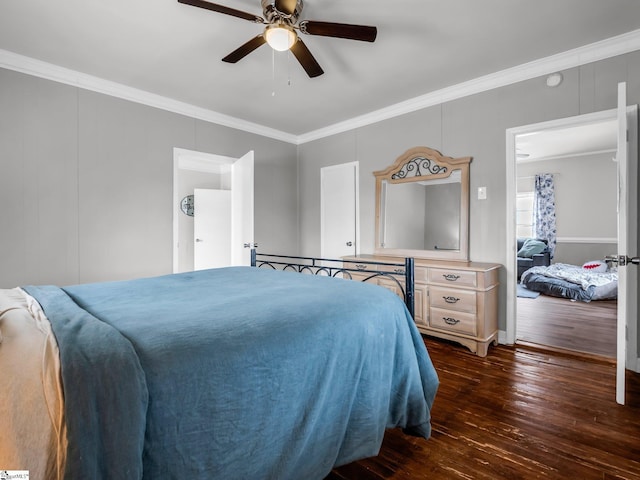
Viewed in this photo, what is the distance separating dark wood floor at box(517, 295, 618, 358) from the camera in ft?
9.90

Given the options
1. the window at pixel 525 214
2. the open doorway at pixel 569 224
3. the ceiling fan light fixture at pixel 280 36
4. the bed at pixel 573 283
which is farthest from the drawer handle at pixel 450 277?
the window at pixel 525 214

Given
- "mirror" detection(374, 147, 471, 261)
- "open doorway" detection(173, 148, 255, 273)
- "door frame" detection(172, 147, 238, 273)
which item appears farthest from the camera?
"open doorway" detection(173, 148, 255, 273)

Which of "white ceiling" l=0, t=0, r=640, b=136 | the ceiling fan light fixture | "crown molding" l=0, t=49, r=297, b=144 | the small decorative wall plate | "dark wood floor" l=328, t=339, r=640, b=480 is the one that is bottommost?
"dark wood floor" l=328, t=339, r=640, b=480

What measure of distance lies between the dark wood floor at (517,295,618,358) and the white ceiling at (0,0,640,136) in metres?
2.57

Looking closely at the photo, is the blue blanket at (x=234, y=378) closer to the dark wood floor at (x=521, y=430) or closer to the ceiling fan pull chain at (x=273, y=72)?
the dark wood floor at (x=521, y=430)

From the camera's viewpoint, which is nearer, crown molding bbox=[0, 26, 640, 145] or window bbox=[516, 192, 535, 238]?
crown molding bbox=[0, 26, 640, 145]

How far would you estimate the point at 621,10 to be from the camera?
2176 millimetres

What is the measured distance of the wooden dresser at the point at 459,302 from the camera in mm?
2852

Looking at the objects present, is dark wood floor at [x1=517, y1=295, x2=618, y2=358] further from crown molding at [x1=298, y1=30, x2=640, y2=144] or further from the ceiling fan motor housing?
the ceiling fan motor housing

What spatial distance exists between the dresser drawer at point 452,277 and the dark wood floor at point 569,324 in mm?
935

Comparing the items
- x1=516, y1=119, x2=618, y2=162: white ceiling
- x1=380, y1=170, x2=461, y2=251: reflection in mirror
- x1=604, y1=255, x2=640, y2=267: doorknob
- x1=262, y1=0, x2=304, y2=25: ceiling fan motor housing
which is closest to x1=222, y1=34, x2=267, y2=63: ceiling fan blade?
x1=262, y1=0, x2=304, y2=25: ceiling fan motor housing

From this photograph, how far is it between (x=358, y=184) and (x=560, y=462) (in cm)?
334

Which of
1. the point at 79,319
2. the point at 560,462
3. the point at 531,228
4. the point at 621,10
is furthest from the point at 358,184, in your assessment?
the point at 531,228

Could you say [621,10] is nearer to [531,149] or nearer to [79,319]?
[79,319]
